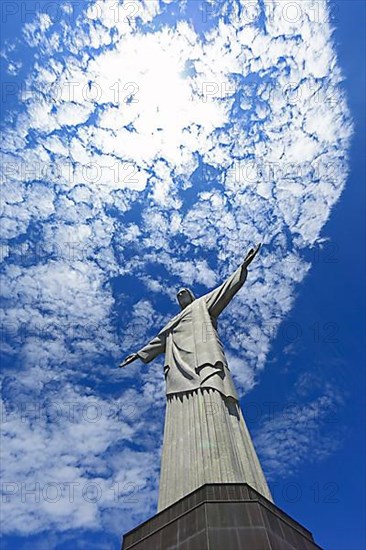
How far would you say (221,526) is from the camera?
15.5 ft

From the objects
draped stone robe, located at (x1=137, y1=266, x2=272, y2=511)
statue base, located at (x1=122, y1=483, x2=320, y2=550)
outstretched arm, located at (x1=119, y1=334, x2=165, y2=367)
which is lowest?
statue base, located at (x1=122, y1=483, x2=320, y2=550)

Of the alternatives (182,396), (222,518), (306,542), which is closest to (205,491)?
(222,518)

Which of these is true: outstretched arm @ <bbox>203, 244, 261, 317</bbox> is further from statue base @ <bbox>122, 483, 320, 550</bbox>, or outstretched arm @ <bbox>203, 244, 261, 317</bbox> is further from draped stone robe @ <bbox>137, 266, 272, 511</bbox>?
statue base @ <bbox>122, 483, 320, 550</bbox>

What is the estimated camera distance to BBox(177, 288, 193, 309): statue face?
37.1ft

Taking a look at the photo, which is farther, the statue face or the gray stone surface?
the statue face

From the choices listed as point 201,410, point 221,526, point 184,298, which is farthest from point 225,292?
point 221,526

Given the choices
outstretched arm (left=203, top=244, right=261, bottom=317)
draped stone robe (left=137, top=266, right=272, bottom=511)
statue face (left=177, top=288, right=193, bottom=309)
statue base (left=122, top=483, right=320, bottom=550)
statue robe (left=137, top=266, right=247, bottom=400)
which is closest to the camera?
statue base (left=122, top=483, right=320, bottom=550)

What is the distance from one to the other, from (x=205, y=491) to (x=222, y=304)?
→ 211 inches

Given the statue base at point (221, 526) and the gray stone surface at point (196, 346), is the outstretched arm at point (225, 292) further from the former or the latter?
the statue base at point (221, 526)

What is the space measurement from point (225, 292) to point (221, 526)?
228 inches

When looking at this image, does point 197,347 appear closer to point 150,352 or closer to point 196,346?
point 196,346

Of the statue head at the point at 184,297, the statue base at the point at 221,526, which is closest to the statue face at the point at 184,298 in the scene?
the statue head at the point at 184,297

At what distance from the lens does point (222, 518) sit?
15.8ft

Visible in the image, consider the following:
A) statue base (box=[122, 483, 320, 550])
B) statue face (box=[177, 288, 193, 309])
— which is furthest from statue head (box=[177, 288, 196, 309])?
statue base (box=[122, 483, 320, 550])
